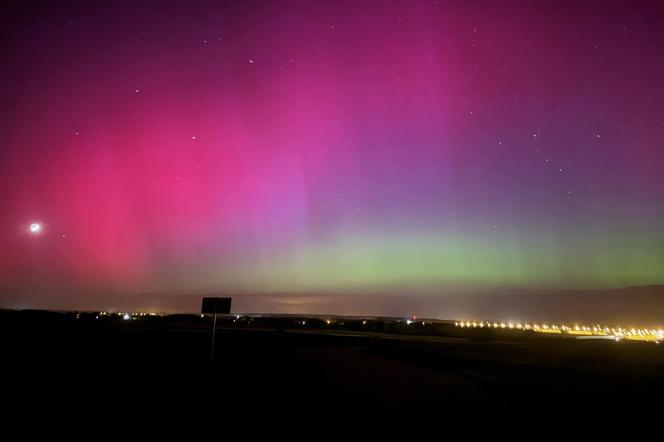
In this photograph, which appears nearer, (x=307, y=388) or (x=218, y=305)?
(x=218, y=305)

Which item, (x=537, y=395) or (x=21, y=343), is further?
(x=21, y=343)

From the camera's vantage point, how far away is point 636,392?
15578 millimetres

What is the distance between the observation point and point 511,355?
27641 millimetres

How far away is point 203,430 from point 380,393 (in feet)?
21.8

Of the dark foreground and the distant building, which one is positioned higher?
the distant building

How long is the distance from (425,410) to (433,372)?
26.5 ft

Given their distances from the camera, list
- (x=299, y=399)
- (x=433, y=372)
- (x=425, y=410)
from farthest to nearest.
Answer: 1. (x=433, y=372)
2. (x=299, y=399)
3. (x=425, y=410)

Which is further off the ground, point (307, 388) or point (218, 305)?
point (218, 305)

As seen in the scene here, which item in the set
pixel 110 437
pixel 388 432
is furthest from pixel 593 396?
pixel 110 437

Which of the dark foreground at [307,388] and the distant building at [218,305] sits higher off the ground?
the distant building at [218,305]

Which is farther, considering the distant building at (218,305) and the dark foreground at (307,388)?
the distant building at (218,305)

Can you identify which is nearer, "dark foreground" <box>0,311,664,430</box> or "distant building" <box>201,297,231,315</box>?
"dark foreground" <box>0,311,664,430</box>

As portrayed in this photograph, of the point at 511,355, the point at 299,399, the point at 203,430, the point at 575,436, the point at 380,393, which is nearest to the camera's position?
the point at 203,430

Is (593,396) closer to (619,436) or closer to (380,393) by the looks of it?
(619,436)
